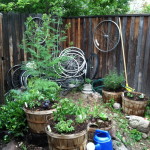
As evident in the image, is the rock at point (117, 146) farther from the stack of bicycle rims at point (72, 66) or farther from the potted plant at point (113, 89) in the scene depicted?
the stack of bicycle rims at point (72, 66)

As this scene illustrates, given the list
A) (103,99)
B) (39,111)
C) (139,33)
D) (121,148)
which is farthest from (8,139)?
(139,33)

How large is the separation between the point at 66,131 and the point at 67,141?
4.9 inches

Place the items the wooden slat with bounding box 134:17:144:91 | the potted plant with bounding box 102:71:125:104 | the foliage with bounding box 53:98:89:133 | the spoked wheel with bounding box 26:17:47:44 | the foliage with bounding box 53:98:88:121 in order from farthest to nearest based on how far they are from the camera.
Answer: the wooden slat with bounding box 134:17:144:91, the potted plant with bounding box 102:71:125:104, the spoked wheel with bounding box 26:17:47:44, the foliage with bounding box 53:98:88:121, the foliage with bounding box 53:98:89:133

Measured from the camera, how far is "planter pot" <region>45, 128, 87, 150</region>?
2.13 m

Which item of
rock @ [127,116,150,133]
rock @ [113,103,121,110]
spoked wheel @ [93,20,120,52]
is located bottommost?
rock @ [127,116,150,133]

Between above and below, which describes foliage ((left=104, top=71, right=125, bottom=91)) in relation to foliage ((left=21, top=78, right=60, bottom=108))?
below

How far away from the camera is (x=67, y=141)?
7.04 feet

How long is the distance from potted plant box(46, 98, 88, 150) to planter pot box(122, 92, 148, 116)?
1986mm

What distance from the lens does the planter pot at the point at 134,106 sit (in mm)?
4156

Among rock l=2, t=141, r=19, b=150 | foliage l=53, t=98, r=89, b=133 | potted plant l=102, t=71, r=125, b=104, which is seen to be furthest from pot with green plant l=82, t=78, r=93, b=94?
rock l=2, t=141, r=19, b=150

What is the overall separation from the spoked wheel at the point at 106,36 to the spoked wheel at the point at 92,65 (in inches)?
12.1

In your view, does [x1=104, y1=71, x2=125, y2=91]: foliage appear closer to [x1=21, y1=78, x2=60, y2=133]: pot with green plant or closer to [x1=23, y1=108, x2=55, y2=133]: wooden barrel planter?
[x1=21, y1=78, x2=60, y2=133]: pot with green plant

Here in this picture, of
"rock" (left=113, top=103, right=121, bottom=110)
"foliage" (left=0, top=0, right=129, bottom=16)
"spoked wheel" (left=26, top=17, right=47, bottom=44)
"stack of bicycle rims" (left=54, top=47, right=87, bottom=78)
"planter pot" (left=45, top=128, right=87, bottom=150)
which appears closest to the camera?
"planter pot" (left=45, top=128, right=87, bottom=150)

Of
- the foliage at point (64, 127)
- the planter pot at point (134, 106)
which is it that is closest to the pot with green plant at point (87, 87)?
the planter pot at point (134, 106)
